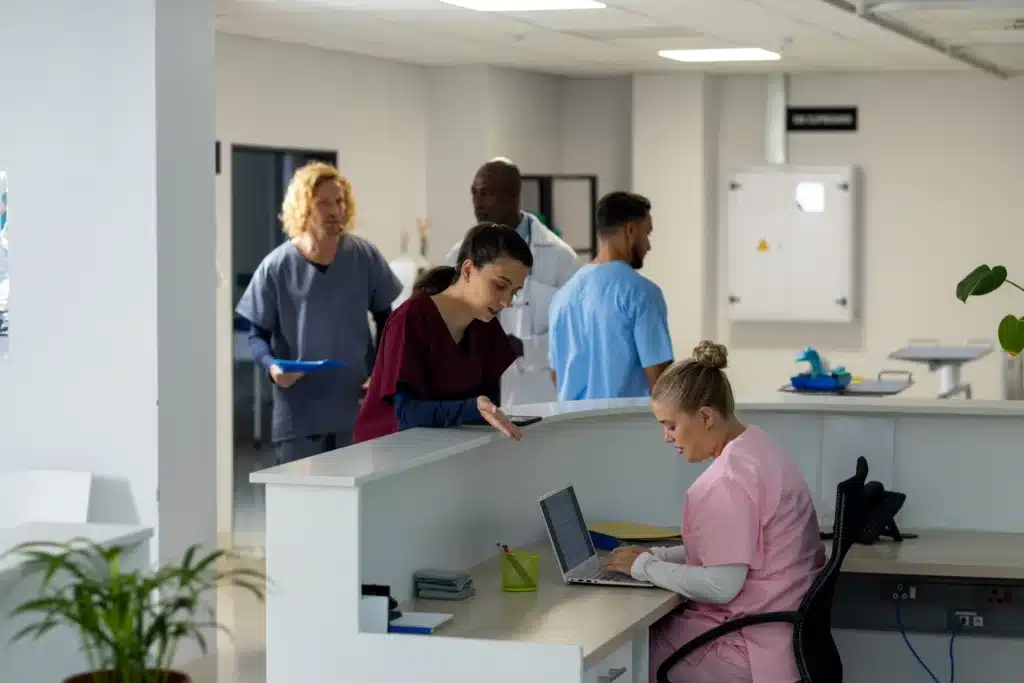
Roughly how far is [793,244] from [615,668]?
857 centimetres

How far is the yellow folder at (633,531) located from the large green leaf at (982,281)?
3.99 ft

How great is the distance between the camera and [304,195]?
20.3 feet

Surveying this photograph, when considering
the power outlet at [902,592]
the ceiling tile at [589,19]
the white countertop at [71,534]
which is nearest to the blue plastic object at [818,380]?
the ceiling tile at [589,19]

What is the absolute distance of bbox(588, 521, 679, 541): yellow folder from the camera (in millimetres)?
4520

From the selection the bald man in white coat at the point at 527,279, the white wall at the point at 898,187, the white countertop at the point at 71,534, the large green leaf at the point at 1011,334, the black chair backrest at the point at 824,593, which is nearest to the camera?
the white countertop at the point at 71,534

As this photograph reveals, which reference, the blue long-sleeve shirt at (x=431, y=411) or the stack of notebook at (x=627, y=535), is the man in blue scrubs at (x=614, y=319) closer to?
the stack of notebook at (x=627, y=535)

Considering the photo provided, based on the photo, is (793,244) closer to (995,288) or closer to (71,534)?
(995,288)

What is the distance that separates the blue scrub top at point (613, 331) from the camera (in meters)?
5.71

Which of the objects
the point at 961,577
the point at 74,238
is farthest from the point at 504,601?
the point at 74,238

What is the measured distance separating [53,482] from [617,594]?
2138mm

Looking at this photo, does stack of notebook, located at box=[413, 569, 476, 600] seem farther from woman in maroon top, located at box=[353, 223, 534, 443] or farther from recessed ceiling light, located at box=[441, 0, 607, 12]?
recessed ceiling light, located at box=[441, 0, 607, 12]

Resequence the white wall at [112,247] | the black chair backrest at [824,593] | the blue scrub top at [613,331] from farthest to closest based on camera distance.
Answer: the blue scrub top at [613,331], the white wall at [112,247], the black chair backrest at [824,593]

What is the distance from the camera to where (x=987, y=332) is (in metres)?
11.4

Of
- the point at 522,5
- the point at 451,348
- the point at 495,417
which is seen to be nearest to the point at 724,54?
the point at 522,5
